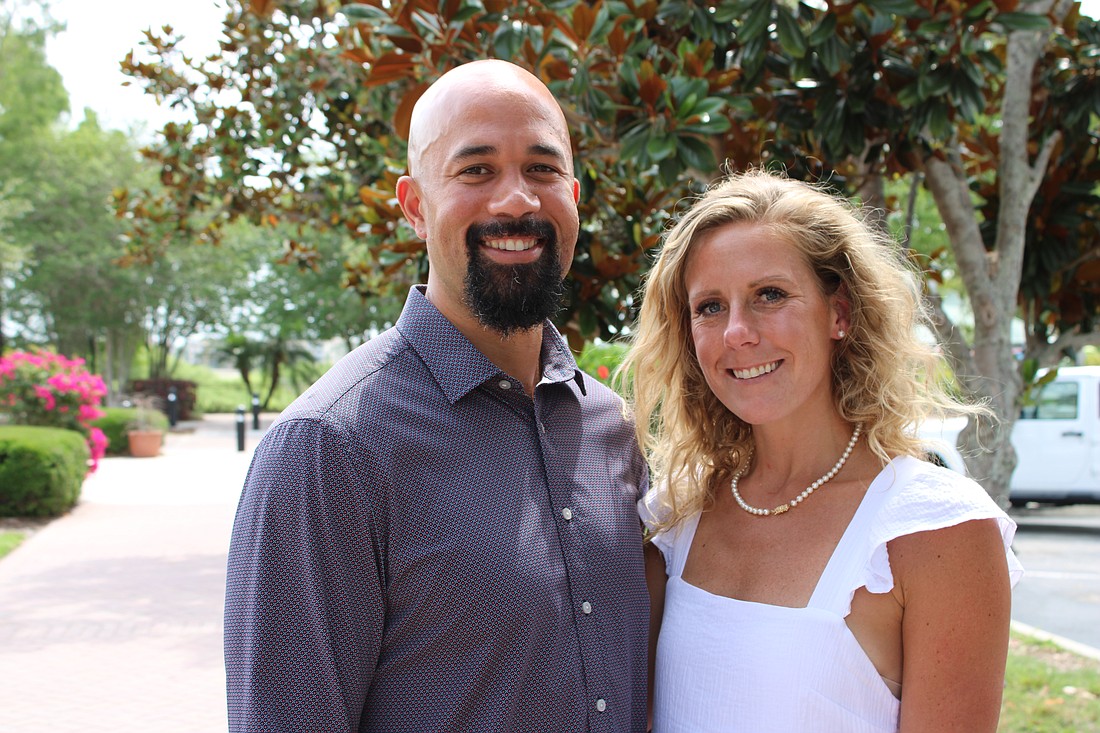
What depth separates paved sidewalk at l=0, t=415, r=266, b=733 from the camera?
228 inches

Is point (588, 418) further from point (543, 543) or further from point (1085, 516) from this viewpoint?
point (1085, 516)

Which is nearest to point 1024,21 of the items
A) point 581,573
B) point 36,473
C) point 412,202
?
point 412,202

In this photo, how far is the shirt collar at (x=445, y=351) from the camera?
78.2 inches

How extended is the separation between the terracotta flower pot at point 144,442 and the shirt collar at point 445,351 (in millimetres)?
19472

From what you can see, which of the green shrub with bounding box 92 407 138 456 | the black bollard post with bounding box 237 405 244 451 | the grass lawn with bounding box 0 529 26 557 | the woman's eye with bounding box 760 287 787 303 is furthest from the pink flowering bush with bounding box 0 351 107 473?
the woman's eye with bounding box 760 287 787 303

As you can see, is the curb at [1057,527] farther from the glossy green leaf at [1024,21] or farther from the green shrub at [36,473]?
the green shrub at [36,473]

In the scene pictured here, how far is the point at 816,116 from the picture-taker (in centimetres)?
393

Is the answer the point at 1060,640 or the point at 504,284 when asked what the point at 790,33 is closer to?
the point at 504,284

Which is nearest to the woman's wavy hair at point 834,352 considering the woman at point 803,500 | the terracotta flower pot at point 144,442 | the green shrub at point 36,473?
the woman at point 803,500

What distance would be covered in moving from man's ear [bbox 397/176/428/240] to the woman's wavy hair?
62 centimetres

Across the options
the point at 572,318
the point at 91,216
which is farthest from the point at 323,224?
the point at 91,216

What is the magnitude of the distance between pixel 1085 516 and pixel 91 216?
2482 centimetres

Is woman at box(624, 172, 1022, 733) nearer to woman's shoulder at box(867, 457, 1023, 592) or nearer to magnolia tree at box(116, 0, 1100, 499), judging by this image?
woman's shoulder at box(867, 457, 1023, 592)

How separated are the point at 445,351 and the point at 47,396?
15.2 m
